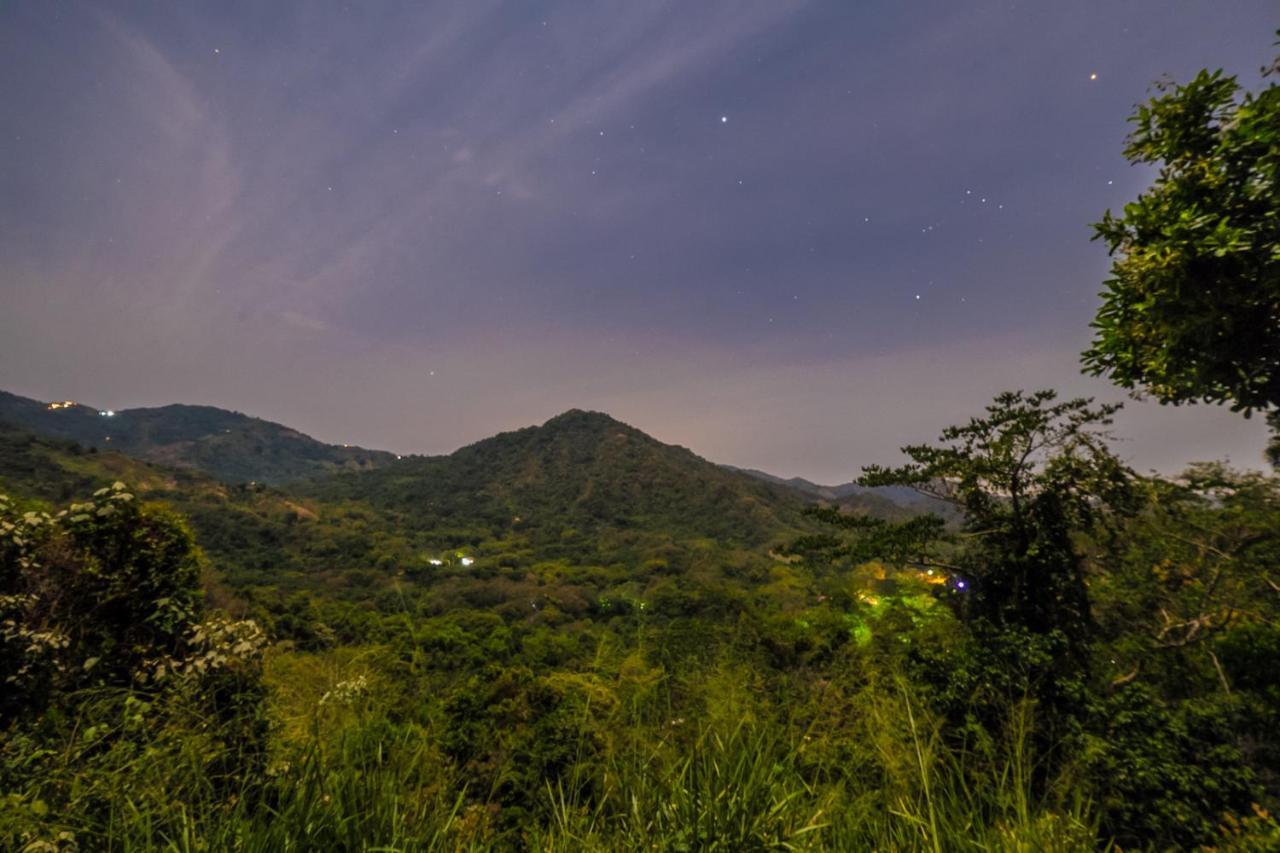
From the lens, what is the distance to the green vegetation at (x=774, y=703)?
1829 millimetres

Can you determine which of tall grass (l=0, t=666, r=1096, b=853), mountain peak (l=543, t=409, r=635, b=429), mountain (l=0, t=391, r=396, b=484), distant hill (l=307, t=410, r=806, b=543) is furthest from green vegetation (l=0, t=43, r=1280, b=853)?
mountain (l=0, t=391, r=396, b=484)

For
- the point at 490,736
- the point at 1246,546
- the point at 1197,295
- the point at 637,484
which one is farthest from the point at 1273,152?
the point at 637,484

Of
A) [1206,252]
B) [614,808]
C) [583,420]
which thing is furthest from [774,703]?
[583,420]

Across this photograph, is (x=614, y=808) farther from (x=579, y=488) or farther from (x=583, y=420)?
(x=583, y=420)

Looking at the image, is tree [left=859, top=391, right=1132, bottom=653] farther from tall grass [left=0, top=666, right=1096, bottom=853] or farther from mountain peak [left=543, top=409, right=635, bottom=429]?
mountain peak [left=543, top=409, right=635, bottom=429]

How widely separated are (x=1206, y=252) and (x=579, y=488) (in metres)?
119

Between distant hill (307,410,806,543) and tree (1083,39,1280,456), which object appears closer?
tree (1083,39,1280,456)

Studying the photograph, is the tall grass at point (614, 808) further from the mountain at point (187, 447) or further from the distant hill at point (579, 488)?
the mountain at point (187, 447)

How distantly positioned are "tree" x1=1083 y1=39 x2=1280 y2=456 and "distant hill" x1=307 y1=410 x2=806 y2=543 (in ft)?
271

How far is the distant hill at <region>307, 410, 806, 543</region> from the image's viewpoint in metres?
101

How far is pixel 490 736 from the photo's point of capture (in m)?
11.2

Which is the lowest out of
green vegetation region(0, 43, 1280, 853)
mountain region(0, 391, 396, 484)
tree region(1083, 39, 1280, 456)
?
green vegetation region(0, 43, 1280, 853)

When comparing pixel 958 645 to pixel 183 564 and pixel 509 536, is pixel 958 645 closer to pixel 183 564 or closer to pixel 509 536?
pixel 183 564

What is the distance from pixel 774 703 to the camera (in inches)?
200
